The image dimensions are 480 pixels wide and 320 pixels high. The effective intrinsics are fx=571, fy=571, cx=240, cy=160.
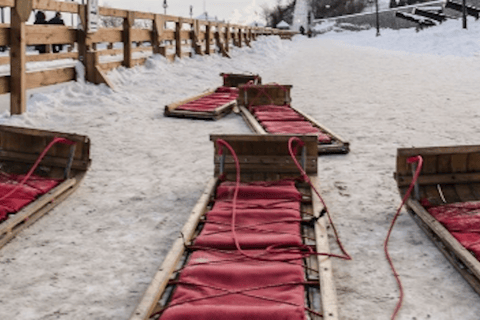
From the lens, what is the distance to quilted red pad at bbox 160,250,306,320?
2582mm

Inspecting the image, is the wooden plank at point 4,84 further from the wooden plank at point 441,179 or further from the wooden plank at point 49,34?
the wooden plank at point 441,179

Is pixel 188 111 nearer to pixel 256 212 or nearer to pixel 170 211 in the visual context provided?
pixel 170 211

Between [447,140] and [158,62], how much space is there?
29.9 ft

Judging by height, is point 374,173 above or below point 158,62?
below

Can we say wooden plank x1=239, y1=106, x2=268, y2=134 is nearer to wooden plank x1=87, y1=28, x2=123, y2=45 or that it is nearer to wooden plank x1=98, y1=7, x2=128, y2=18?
wooden plank x1=87, y1=28, x2=123, y2=45

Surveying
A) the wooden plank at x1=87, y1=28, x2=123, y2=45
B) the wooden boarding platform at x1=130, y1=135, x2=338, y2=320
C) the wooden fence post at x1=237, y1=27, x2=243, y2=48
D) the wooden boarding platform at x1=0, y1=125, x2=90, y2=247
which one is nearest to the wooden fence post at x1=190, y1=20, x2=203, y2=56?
the wooden plank at x1=87, y1=28, x2=123, y2=45

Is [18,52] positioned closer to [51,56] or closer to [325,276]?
[51,56]

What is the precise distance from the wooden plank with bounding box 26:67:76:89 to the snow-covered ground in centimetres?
21

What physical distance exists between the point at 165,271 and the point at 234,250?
487 millimetres

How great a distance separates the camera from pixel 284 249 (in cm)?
330

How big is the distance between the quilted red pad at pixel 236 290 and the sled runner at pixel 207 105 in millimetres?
5390

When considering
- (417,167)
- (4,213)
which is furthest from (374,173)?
(4,213)

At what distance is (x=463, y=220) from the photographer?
3736 millimetres

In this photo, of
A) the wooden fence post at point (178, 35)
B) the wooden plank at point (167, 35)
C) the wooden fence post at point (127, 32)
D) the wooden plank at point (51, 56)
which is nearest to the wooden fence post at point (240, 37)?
the wooden fence post at point (178, 35)
